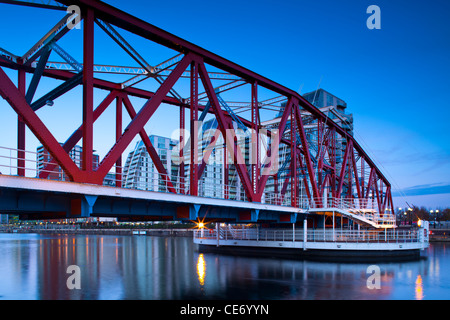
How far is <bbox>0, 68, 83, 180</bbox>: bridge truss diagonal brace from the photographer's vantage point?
16.8 meters

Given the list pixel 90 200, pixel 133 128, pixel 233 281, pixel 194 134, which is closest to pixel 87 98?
pixel 133 128

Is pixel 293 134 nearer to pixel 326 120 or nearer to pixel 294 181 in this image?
pixel 294 181

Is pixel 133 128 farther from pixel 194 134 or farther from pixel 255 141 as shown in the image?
pixel 255 141

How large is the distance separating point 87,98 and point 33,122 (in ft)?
10.2

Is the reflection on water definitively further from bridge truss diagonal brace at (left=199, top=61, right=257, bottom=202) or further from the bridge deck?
bridge truss diagonal brace at (left=199, top=61, right=257, bottom=202)

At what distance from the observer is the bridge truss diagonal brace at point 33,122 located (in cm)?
1682

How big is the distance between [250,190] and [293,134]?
38.7ft

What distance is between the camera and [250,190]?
31.8 meters

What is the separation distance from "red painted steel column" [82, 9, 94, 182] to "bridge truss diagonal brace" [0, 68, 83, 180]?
75cm

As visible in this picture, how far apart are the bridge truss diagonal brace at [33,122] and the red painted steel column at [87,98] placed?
753 millimetres

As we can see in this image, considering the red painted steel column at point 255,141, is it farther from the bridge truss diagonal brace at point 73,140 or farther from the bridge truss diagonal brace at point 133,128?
the bridge truss diagonal brace at point 73,140

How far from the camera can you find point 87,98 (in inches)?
779

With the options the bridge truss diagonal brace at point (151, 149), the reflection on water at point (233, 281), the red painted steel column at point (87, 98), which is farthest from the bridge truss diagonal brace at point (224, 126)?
the red painted steel column at point (87, 98)
